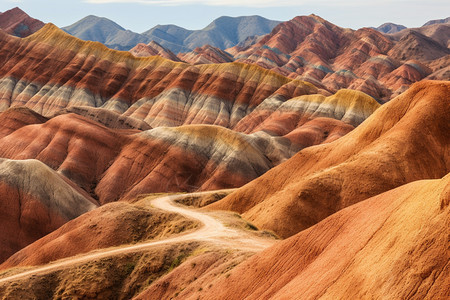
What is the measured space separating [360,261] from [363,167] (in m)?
28.2

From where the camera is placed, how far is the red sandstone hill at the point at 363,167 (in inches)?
1873

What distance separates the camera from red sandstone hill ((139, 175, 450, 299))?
19219mm

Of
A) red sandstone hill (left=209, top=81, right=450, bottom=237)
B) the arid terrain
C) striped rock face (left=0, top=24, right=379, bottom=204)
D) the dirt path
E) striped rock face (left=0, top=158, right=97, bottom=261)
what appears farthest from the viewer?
striped rock face (left=0, top=24, right=379, bottom=204)

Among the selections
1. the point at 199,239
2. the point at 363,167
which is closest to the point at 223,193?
the point at 363,167

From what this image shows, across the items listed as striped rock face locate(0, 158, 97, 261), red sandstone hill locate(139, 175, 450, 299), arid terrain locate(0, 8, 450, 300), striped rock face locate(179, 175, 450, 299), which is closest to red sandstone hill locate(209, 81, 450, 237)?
arid terrain locate(0, 8, 450, 300)

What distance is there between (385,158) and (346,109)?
83254mm

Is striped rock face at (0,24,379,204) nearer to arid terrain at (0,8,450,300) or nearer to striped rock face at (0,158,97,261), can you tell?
arid terrain at (0,8,450,300)

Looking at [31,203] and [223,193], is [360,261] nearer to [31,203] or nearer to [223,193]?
[223,193]

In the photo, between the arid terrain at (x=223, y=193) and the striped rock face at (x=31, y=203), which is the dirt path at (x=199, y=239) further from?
the striped rock face at (x=31, y=203)

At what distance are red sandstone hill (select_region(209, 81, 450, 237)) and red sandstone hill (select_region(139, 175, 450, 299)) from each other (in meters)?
17.1

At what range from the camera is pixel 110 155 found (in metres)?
95.9

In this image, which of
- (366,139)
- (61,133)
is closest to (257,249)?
(366,139)

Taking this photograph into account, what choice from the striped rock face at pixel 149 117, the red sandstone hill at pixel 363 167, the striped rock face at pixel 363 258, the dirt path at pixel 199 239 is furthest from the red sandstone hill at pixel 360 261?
the striped rock face at pixel 149 117

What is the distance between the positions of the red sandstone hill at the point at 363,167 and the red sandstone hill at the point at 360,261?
17.1 m
